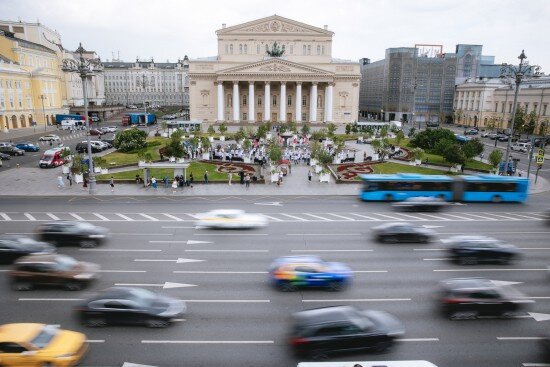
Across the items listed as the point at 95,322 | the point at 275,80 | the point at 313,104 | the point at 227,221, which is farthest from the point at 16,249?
the point at 313,104

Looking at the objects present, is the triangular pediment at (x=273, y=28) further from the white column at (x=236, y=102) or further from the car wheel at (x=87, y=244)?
the car wheel at (x=87, y=244)

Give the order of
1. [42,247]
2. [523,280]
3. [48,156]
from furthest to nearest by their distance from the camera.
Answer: [48,156] < [42,247] < [523,280]

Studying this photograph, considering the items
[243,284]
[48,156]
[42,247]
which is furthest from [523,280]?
Result: [48,156]

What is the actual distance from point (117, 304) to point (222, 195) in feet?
82.7

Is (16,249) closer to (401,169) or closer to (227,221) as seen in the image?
(227,221)

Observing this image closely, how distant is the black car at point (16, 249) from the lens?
2283 centimetres

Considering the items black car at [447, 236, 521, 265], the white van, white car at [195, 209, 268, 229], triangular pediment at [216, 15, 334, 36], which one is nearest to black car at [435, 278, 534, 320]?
black car at [447, 236, 521, 265]

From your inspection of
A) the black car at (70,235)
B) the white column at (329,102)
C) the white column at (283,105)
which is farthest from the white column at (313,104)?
the black car at (70,235)

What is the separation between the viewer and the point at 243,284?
20.4 metres

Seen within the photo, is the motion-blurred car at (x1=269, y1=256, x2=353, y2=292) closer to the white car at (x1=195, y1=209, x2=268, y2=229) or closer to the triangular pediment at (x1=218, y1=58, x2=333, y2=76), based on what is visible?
the white car at (x1=195, y1=209, x2=268, y2=229)

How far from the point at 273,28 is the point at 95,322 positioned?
9977 centimetres

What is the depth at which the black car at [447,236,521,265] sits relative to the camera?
906 inches

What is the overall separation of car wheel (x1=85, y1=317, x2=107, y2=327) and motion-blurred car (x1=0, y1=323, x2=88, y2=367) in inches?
69.2

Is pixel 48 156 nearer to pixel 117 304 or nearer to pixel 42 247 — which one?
pixel 42 247
